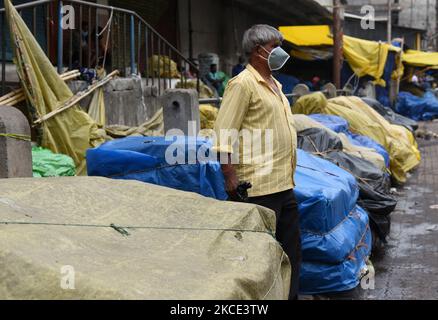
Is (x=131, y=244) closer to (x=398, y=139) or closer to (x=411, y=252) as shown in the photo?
(x=411, y=252)

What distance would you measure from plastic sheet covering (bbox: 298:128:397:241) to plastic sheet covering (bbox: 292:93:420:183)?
2.76 metres

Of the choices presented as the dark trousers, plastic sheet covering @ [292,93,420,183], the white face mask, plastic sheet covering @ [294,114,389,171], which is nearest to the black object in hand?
the dark trousers

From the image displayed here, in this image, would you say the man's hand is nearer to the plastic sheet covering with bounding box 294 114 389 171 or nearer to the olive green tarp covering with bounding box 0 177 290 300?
the olive green tarp covering with bounding box 0 177 290 300

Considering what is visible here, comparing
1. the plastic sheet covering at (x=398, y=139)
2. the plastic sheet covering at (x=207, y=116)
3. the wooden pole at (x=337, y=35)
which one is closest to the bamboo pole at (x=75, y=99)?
the plastic sheet covering at (x=207, y=116)

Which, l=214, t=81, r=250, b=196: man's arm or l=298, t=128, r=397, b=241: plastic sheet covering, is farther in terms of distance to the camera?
l=298, t=128, r=397, b=241: plastic sheet covering

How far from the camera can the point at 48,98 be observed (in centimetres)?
612

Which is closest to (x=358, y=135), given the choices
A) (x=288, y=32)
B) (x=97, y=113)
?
(x=97, y=113)

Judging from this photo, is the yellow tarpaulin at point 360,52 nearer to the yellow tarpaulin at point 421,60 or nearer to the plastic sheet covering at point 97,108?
the yellow tarpaulin at point 421,60

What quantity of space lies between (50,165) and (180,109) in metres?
1.93

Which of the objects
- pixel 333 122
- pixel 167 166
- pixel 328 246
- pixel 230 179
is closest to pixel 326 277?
pixel 328 246

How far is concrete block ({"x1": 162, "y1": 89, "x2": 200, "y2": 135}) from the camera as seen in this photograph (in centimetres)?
683

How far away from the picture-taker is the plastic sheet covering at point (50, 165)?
5.15 m

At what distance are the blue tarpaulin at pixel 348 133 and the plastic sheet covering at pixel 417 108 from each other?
14957 mm
